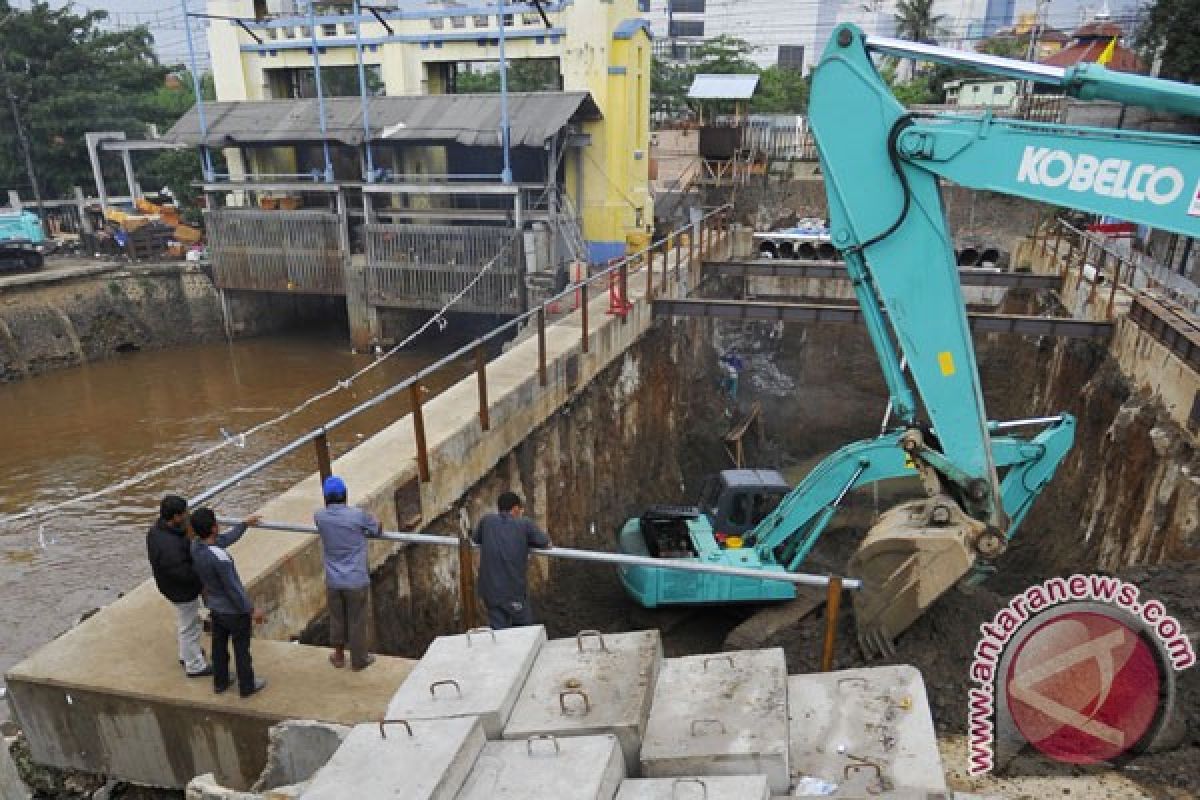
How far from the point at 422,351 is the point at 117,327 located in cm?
874

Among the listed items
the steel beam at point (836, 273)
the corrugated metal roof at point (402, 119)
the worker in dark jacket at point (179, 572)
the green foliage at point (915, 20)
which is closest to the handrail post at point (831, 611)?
the worker in dark jacket at point (179, 572)

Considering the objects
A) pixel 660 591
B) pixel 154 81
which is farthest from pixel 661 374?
pixel 154 81

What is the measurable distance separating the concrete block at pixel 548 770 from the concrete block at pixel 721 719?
24 centimetres

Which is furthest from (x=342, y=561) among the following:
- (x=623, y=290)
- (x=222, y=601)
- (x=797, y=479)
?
(x=797, y=479)

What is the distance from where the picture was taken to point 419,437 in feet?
22.8

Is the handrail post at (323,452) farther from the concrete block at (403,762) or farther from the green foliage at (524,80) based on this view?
the green foliage at (524,80)

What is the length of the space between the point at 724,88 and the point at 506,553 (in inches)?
1103

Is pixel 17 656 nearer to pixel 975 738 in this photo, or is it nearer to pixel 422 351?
pixel 975 738

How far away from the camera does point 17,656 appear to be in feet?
29.9

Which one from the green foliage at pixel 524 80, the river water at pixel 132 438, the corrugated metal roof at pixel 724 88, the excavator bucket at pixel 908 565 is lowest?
A: the river water at pixel 132 438

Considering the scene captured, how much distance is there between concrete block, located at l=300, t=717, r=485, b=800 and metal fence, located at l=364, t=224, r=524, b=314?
53.5 ft

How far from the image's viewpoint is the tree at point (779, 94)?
40719 millimetres

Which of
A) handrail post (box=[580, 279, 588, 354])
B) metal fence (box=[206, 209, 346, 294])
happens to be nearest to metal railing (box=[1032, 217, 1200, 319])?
handrail post (box=[580, 279, 588, 354])

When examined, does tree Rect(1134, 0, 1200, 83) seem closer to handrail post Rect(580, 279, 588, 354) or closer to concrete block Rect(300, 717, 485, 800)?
handrail post Rect(580, 279, 588, 354)
